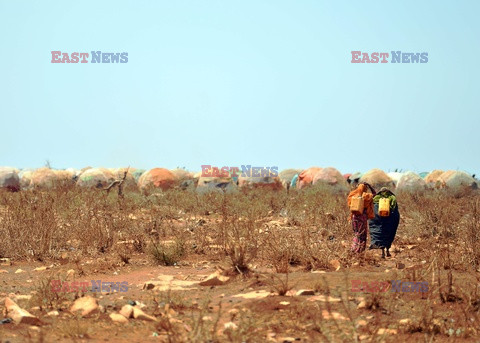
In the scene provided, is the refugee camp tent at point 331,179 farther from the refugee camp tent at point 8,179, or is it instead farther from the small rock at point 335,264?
the small rock at point 335,264

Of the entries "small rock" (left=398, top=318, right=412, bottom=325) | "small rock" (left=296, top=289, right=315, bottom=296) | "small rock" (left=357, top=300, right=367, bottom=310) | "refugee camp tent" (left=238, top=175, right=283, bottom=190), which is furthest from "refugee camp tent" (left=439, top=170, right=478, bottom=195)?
"small rock" (left=398, top=318, right=412, bottom=325)

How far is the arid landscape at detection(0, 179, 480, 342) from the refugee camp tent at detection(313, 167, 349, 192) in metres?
12.5

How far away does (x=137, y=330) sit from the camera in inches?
210

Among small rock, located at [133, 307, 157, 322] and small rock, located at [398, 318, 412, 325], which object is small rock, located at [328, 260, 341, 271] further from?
small rock, located at [133, 307, 157, 322]

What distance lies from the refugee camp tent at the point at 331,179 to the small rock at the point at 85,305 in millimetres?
20164

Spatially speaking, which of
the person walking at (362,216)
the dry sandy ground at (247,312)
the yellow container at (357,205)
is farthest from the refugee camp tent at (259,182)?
the dry sandy ground at (247,312)

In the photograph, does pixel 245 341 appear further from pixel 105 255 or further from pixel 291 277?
pixel 105 255

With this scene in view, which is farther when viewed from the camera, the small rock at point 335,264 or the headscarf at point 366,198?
the headscarf at point 366,198

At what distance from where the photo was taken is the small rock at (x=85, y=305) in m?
5.80

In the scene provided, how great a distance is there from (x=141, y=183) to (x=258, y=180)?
6094mm

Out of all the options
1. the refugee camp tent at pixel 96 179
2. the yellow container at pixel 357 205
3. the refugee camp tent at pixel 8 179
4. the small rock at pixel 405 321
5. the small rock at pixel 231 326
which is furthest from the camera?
the refugee camp tent at pixel 96 179

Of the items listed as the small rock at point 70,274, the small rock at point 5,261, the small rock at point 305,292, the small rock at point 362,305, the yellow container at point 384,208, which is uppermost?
the yellow container at point 384,208

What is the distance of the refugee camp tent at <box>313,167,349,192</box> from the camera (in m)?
26.0

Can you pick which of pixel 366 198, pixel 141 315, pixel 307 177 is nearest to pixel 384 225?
pixel 366 198
